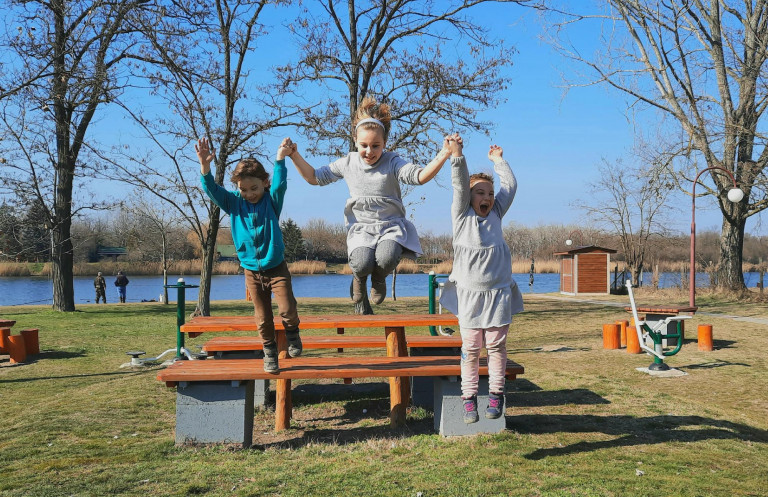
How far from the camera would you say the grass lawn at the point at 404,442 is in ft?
15.0

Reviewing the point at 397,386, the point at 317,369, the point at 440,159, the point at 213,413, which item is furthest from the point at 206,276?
the point at 440,159

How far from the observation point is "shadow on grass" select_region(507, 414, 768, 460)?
18.7 ft

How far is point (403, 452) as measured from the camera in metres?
5.40

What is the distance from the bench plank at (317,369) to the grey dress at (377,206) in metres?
1.05

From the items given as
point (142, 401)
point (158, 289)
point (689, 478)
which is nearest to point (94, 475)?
point (142, 401)

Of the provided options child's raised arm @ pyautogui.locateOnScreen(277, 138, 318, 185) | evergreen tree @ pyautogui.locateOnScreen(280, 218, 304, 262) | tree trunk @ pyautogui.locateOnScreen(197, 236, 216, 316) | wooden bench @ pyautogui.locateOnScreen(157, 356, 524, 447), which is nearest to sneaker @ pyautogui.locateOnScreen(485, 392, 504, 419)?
wooden bench @ pyautogui.locateOnScreen(157, 356, 524, 447)

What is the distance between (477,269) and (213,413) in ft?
8.83

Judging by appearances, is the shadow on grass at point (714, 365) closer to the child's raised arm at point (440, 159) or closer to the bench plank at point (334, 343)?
the bench plank at point (334, 343)

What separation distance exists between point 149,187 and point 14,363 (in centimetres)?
885

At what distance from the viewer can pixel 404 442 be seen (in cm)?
575

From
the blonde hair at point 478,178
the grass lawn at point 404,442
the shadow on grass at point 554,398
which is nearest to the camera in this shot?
the grass lawn at point 404,442

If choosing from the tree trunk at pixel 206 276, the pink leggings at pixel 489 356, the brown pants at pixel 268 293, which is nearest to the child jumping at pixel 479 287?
the pink leggings at pixel 489 356

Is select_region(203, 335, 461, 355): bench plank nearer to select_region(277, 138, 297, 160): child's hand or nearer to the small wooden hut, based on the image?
select_region(277, 138, 297, 160): child's hand

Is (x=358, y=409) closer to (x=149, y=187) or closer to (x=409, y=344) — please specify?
(x=409, y=344)
